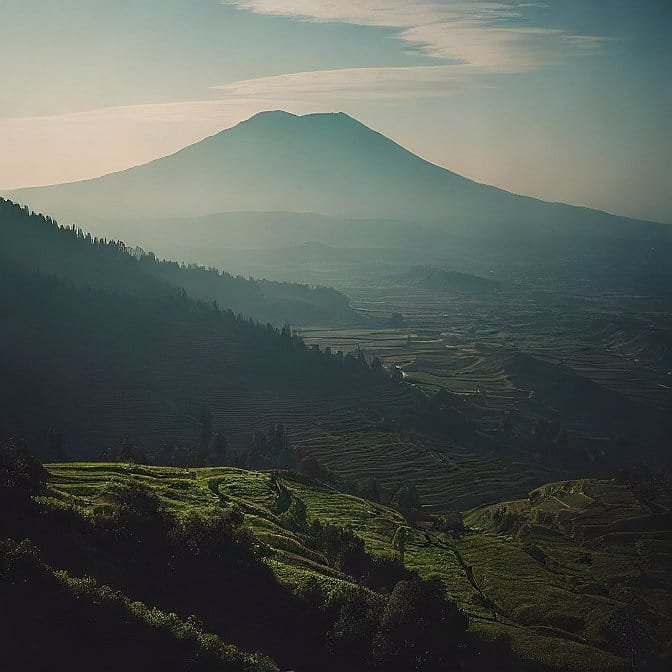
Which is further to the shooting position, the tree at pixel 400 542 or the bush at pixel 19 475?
the tree at pixel 400 542

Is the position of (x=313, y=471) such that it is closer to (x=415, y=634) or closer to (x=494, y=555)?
(x=494, y=555)

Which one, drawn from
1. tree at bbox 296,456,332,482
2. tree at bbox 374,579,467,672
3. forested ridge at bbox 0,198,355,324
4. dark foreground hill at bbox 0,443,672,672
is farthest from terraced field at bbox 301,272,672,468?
tree at bbox 374,579,467,672

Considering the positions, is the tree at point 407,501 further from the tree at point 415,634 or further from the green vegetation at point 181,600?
the tree at point 415,634

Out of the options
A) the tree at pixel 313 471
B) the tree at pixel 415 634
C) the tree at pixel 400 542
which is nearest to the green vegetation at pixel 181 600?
the tree at pixel 415 634

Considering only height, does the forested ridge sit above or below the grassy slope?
above

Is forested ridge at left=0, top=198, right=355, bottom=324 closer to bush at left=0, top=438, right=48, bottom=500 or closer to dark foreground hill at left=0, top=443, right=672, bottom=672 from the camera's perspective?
dark foreground hill at left=0, top=443, right=672, bottom=672

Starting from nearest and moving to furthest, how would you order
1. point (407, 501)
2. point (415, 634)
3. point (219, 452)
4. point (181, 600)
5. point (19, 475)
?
point (415, 634), point (181, 600), point (19, 475), point (407, 501), point (219, 452)

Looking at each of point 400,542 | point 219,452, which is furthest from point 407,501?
point 400,542

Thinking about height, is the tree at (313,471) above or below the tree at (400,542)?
below
